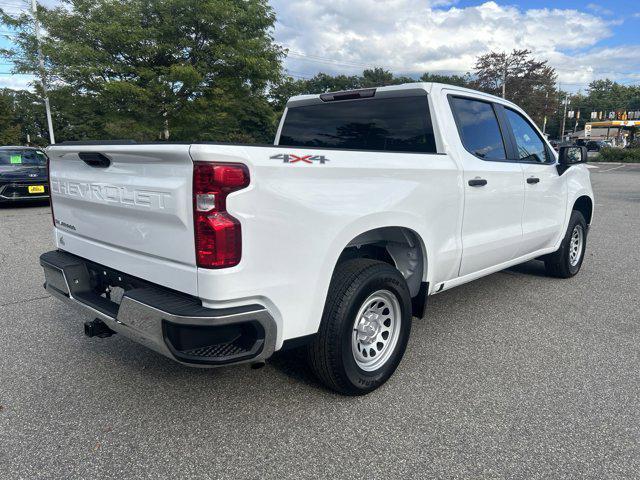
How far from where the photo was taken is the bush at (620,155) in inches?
1442

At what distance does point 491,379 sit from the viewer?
126 inches

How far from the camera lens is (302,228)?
2.41 m

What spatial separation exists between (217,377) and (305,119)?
2.34m

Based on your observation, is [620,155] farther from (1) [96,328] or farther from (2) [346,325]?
(1) [96,328]

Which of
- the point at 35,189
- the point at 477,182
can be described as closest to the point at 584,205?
the point at 477,182

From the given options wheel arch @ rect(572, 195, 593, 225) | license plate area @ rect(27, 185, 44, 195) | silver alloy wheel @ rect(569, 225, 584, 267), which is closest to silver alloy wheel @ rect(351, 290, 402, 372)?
silver alloy wheel @ rect(569, 225, 584, 267)

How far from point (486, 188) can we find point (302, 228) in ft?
6.65

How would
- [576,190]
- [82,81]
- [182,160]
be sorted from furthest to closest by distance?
[82,81]
[576,190]
[182,160]

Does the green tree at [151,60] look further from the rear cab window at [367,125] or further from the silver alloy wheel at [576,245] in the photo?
the silver alloy wheel at [576,245]

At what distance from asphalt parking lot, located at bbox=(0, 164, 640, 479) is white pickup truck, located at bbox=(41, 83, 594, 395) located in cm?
39

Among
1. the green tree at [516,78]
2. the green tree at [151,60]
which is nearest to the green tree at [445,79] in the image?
the green tree at [516,78]

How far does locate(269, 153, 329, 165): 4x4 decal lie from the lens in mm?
2289

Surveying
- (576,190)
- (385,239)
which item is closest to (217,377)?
(385,239)

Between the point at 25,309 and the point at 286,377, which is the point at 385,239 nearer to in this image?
the point at 286,377
